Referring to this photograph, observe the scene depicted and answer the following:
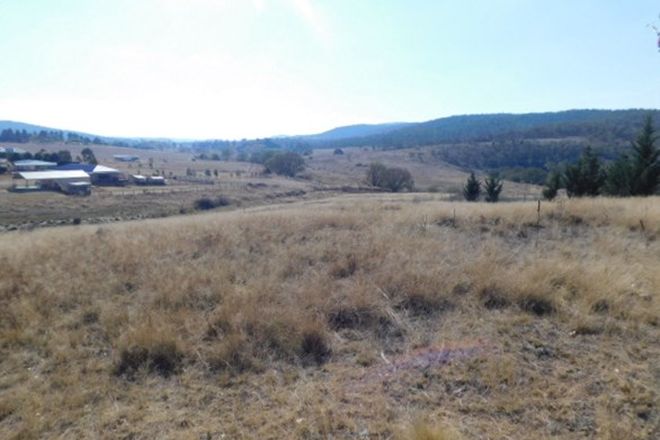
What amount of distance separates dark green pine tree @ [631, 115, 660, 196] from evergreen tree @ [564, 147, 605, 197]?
2.53m

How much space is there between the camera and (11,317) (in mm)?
5250

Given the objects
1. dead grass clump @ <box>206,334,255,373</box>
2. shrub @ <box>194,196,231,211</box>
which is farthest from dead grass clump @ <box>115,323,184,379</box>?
shrub @ <box>194,196,231,211</box>

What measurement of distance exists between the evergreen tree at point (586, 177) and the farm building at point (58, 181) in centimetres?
7152

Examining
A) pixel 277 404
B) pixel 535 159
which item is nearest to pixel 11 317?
pixel 277 404

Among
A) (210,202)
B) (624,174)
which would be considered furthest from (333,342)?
(210,202)

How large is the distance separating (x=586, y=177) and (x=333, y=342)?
3294 centimetres

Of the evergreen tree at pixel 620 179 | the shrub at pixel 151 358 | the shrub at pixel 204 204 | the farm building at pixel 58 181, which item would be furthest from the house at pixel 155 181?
the shrub at pixel 151 358

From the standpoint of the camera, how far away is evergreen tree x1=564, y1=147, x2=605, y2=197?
100 ft

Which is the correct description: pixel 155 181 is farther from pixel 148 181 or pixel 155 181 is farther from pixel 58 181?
pixel 58 181

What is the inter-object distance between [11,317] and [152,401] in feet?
9.43

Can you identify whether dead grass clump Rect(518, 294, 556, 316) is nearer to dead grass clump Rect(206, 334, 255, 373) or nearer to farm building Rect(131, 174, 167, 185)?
dead grass clump Rect(206, 334, 255, 373)

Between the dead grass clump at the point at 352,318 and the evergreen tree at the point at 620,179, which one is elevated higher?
the evergreen tree at the point at 620,179

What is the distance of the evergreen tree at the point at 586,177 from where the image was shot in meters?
30.5

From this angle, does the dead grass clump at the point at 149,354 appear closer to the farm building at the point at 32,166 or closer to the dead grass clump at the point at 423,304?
the dead grass clump at the point at 423,304
